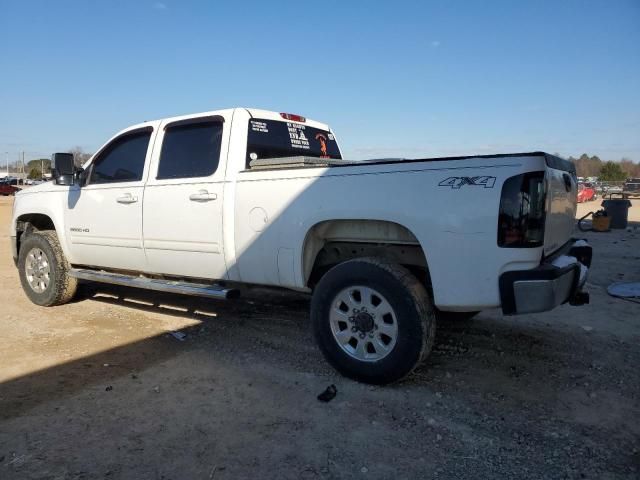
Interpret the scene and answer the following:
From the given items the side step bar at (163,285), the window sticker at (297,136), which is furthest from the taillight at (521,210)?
the window sticker at (297,136)

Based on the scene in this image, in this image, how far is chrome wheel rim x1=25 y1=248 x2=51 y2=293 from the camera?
233 inches

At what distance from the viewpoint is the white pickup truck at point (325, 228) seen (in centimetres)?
309

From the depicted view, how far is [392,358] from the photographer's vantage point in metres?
3.44

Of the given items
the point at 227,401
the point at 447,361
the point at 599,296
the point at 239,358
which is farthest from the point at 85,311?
the point at 599,296

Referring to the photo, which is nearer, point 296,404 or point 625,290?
point 296,404

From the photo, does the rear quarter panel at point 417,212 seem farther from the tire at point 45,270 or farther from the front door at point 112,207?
the tire at point 45,270

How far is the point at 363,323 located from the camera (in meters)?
3.59

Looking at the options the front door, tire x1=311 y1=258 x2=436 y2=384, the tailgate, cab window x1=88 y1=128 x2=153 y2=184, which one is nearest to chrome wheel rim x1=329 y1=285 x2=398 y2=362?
tire x1=311 y1=258 x2=436 y2=384

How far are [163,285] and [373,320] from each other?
2206 millimetres

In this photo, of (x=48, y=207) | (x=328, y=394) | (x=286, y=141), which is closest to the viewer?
(x=328, y=394)

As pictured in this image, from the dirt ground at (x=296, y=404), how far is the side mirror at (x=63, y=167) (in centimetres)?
150

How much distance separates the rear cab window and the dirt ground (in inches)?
69.2

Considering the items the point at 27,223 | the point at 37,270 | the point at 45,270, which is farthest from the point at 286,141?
the point at 27,223

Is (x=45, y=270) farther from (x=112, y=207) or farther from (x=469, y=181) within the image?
(x=469, y=181)
